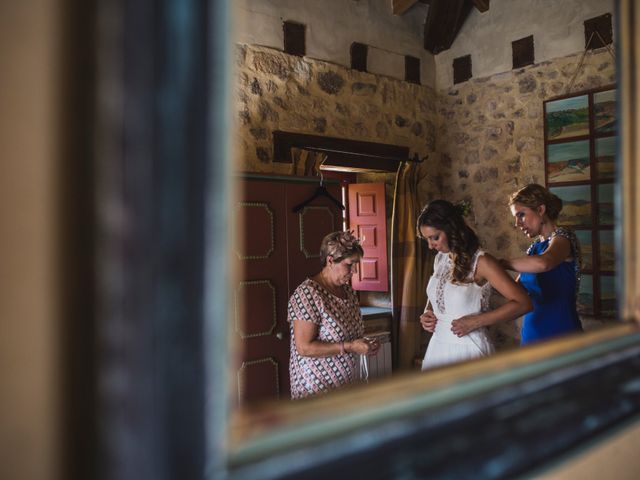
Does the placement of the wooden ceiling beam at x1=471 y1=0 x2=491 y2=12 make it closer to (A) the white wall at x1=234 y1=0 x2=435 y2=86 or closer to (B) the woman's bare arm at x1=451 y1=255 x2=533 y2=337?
(A) the white wall at x1=234 y1=0 x2=435 y2=86

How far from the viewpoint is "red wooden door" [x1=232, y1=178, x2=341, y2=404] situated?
328 centimetres

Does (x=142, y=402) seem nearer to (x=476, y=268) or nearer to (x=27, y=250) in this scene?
(x=27, y=250)

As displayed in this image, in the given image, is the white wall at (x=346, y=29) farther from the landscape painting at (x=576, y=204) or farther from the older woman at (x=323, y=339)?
the older woman at (x=323, y=339)

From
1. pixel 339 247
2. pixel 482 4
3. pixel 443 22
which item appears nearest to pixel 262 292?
pixel 339 247

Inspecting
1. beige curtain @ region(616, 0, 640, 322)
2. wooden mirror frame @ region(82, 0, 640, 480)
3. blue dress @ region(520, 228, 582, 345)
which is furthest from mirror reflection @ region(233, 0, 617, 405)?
wooden mirror frame @ region(82, 0, 640, 480)

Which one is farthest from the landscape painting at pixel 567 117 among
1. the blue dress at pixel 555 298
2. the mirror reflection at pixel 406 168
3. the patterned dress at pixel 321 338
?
the patterned dress at pixel 321 338

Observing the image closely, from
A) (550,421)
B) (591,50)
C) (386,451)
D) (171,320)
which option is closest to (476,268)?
(550,421)

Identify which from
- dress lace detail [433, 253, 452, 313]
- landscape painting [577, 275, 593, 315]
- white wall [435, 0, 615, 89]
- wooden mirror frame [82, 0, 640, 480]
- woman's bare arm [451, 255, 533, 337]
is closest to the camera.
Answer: wooden mirror frame [82, 0, 640, 480]

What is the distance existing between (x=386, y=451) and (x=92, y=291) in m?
0.31

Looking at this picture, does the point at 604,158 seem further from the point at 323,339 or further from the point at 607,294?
the point at 323,339

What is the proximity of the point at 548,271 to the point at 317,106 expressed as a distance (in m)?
2.22

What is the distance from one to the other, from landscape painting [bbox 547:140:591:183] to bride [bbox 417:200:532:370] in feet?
7.10

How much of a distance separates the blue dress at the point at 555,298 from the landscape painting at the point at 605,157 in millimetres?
1649

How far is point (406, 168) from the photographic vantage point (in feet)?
14.8
